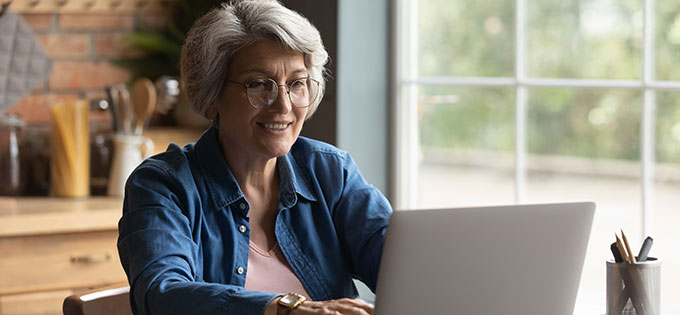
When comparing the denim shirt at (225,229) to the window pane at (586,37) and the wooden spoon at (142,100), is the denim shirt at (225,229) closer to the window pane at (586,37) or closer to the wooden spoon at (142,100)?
the wooden spoon at (142,100)

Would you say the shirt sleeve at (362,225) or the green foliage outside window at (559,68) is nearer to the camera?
the shirt sleeve at (362,225)

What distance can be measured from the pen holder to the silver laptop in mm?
148

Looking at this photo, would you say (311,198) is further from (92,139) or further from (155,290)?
(92,139)

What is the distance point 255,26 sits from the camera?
1646mm

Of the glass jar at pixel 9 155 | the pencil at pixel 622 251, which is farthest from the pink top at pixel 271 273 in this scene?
the glass jar at pixel 9 155

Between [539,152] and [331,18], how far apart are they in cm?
973

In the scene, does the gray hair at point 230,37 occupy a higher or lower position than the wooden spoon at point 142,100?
higher

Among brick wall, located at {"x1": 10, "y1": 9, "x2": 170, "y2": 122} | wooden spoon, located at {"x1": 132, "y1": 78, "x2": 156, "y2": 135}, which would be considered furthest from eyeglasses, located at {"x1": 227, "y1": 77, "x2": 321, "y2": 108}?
brick wall, located at {"x1": 10, "y1": 9, "x2": 170, "y2": 122}

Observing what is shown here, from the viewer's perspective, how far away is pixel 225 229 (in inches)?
65.6

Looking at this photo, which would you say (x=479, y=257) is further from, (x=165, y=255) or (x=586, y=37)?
(x=586, y=37)

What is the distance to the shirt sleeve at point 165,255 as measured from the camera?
1374 mm

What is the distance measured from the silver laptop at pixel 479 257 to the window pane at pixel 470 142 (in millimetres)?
9738

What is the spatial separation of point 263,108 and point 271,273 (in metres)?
0.31

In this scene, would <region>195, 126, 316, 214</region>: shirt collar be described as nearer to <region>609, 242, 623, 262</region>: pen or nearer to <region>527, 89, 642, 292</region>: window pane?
<region>609, 242, 623, 262</region>: pen
